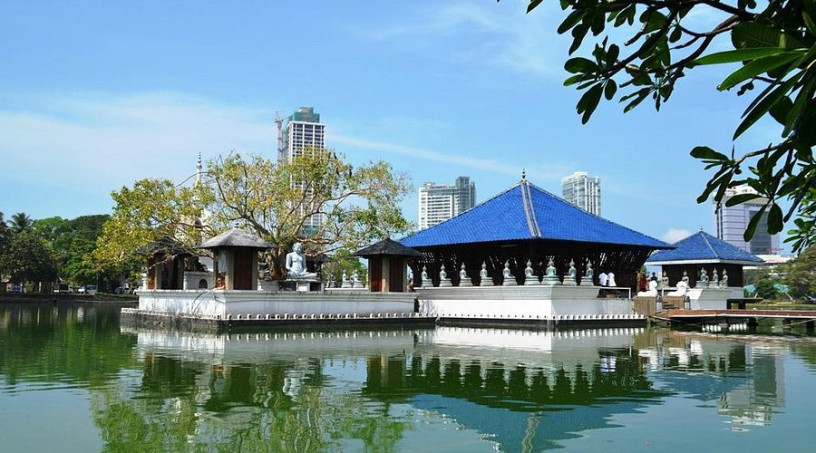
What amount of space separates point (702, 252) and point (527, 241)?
1190cm

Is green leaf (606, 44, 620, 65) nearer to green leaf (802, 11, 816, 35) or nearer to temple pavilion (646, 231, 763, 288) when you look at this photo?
green leaf (802, 11, 816, 35)

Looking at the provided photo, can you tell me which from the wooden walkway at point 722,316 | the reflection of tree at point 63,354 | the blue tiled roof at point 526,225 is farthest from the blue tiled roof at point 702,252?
the reflection of tree at point 63,354

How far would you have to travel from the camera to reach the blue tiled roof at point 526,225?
2922 centimetres

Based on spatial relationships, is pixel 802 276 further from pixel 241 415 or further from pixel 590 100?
pixel 590 100

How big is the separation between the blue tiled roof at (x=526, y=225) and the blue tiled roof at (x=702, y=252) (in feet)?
13.2

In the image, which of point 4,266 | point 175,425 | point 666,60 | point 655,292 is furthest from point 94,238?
point 666,60

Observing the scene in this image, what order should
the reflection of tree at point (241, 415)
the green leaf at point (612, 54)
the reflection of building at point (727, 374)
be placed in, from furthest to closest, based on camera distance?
the reflection of building at point (727, 374), the reflection of tree at point (241, 415), the green leaf at point (612, 54)

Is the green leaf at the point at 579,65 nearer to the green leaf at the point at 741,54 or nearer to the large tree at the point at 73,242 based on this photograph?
the green leaf at the point at 741,54

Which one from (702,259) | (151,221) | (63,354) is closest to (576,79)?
(63,354)

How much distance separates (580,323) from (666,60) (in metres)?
22.1

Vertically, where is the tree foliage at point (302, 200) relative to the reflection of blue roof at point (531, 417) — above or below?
above

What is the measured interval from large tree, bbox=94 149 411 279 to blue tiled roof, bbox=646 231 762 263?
15.3 metres

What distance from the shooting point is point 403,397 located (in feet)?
33.2

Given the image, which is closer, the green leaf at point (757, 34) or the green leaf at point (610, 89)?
the green leaf at point (757, 34)
